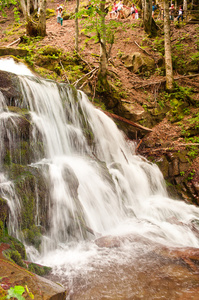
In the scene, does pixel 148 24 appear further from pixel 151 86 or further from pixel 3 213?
pixel 3 213

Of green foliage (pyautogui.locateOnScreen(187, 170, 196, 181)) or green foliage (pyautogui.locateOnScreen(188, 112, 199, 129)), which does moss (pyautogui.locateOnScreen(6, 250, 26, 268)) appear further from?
green foliage (pyautogui.locateOnScreen(188, 112, 199, 129))

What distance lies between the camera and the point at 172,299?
2508mm

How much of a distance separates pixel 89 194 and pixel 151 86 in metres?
8.05

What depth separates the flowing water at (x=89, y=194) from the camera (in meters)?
3.58

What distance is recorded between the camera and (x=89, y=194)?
523 centimetres

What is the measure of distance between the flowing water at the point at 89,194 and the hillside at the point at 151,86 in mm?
884

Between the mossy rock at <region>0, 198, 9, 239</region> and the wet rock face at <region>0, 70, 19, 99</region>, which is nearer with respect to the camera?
the mossy rock at <region>0, 198, 9, 239</region>

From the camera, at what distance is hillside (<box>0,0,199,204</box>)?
27.1ft

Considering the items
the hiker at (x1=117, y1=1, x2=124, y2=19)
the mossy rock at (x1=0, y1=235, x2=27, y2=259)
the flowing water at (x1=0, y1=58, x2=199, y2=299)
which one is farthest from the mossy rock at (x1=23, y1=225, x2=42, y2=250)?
the hiker at (x1=117, y1=1, x2=124, y2=19)

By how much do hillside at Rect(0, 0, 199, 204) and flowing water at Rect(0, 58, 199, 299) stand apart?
2.90ft

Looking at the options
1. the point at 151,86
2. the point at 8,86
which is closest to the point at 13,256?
the point at 8,86

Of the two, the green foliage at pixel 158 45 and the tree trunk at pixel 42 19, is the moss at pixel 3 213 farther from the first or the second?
the green foliage at pixel 158 45

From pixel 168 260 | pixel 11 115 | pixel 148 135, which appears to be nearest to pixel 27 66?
pixel 11 115

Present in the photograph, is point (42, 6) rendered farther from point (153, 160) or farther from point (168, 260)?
point (168, 260)
